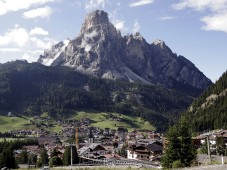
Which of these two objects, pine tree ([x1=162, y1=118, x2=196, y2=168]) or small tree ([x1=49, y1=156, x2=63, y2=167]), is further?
small tree ([x1=49, y1=156, x2=63, y2=167])

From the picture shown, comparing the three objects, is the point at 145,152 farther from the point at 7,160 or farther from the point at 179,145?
the point at 179,145

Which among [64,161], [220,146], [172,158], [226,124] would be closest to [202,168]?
[172,158]

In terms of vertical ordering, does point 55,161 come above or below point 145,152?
below

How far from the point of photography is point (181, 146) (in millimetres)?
70438

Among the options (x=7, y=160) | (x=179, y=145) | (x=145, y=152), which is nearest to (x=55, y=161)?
(x=7, y=160)

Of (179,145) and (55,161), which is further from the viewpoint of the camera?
(55,161)

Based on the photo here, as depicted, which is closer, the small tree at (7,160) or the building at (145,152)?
the small tree at (7,160)

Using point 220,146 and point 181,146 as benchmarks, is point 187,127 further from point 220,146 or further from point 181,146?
point 220,146

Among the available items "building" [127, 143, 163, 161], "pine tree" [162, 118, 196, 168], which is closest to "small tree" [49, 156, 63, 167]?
"building" [127, 143, 163, 161]

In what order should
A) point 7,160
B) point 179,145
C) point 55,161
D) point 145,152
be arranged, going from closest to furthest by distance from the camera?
point 179,145 < point 7,160 < point 55,161 < point 145,152

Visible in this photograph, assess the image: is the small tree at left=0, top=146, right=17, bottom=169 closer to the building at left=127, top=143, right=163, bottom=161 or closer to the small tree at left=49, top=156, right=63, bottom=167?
the small tree at left=49, top=156, right=63, bottom=167

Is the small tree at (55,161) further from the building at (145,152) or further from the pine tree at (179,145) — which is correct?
the pine tree at (179,145)

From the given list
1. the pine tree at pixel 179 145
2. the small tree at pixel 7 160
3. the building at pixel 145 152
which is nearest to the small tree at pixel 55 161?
the small tree at pixel 7 160

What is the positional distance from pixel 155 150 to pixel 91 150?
38150 mm
